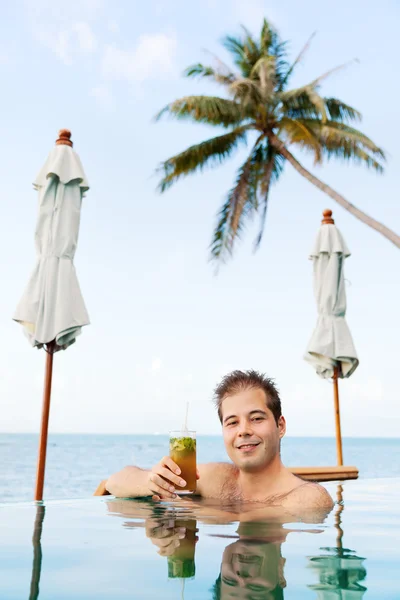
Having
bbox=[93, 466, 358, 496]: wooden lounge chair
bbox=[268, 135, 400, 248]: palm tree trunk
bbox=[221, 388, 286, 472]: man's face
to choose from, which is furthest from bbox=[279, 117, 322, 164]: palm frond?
bbox=[221, 388, 286, 472]: man's face

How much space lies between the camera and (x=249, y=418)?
9.87 feet

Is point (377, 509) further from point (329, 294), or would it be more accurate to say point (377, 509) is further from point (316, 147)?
point (316, 147)

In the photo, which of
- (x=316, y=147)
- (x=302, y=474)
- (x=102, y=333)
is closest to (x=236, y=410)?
(x=302, y=474)

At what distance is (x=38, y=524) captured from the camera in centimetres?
246

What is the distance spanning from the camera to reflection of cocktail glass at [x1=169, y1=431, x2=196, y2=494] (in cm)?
287

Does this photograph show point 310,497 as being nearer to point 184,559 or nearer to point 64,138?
point 184,559

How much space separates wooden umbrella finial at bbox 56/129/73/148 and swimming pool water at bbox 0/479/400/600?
4037 mm

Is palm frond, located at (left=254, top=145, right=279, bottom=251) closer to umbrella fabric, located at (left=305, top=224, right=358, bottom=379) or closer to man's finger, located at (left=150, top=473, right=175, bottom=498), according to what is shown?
umbrella fabric, located at (left=305, top=224, right=358, bottom=379)

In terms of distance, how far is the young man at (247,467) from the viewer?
2969 mm

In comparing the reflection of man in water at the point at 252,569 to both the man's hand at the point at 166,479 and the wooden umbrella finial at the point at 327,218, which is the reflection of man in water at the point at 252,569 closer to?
the man's hand at the point at 166,479

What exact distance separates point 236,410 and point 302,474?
7.91 ft

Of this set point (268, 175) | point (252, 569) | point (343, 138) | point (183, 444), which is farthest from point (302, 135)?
point (252, 569)

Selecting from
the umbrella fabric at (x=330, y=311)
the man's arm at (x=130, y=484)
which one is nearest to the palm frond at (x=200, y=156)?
the umbrella fabric at (x=330, y=311)

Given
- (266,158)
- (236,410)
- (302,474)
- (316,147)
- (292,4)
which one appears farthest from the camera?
(292,4)
